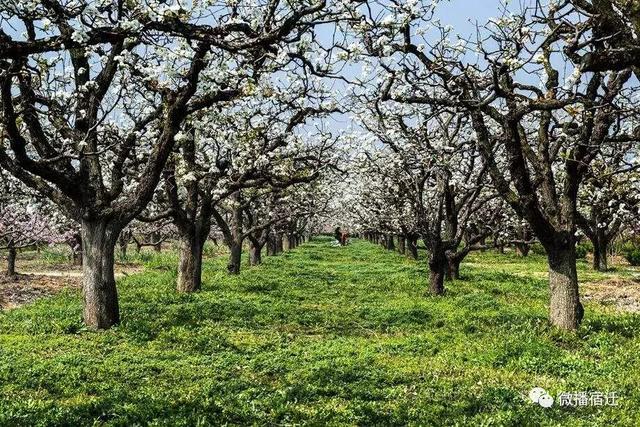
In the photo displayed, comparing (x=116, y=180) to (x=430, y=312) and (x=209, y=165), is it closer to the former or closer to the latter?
(x=209, y=165)

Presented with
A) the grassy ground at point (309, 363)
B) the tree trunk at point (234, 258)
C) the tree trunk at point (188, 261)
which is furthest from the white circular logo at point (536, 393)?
the tree trunk at point (234, 258)

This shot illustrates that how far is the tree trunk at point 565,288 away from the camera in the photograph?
1359 centimetres

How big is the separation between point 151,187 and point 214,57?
141 inches

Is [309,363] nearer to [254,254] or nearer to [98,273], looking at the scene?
[98,273]

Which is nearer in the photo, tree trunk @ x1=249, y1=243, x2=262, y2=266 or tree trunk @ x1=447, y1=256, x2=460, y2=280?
tree trunk @ x1=447, y1=256, x2=460, y2=280

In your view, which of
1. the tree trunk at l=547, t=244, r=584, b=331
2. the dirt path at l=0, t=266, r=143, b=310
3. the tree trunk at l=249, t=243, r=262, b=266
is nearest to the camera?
the tree trunk at l=547, t=244, r=584, b=331

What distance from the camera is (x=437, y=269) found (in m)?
21.4

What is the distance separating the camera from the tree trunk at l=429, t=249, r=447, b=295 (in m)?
21.2

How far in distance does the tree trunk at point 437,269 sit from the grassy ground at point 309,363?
2149mm

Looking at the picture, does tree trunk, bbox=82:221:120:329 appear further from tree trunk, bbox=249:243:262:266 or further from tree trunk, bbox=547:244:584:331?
tree trunk, bbox=249:243:262:266

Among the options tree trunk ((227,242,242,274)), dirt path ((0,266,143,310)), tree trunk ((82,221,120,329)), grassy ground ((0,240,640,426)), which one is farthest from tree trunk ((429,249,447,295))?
dirt path ((0,266,143,310))

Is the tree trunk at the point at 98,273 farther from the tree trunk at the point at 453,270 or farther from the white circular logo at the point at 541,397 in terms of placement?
the tree trunk at the point at 453,270

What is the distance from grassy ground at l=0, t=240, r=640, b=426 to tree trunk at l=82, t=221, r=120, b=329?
561 mm

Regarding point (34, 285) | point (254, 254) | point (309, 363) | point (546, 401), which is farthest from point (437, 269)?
point (254, 254)
